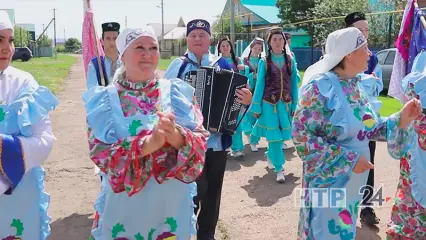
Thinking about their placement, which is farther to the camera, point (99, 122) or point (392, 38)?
point (392, 38)

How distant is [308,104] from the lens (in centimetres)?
304

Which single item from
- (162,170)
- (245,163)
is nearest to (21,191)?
(162,170)

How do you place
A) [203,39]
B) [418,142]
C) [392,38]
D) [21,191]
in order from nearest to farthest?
1. [21,191]
2. [418,142]
3. [203,39]
4. [392,38]

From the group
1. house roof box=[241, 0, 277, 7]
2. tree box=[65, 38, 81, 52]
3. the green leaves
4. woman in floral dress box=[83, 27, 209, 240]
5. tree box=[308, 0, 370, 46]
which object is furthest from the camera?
tree box=[65, 38, 81, 52]

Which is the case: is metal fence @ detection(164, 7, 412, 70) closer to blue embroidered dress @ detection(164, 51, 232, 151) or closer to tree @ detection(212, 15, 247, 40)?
tree @ detection(212, 15, 247, 40)

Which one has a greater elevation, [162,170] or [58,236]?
[162,170]

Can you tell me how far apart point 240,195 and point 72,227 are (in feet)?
6.56

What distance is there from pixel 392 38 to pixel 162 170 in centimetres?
1831

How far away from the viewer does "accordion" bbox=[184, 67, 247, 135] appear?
11.6 feet

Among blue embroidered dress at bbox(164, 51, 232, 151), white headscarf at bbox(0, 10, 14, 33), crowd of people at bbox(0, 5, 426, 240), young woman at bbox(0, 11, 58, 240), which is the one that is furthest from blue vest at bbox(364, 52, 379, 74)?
white headscarf at bbox(0, 10, 14, 33)

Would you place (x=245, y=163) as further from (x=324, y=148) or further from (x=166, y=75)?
(x=324, y=148)

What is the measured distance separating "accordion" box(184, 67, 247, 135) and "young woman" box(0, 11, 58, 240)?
4.18 ft

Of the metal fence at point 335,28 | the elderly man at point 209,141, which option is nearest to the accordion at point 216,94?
the elderly man at point 209,141

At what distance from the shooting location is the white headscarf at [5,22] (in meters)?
2.45
